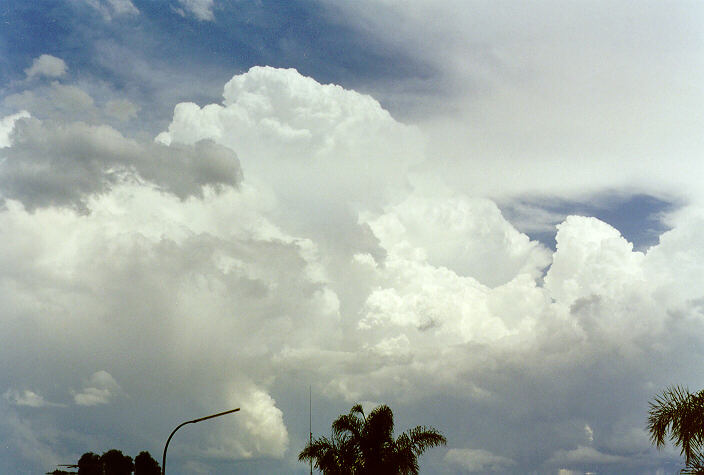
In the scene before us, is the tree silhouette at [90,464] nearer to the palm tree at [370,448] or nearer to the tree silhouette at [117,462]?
the tree silhouette at [117,462]

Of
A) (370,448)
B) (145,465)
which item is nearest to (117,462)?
(145,465)

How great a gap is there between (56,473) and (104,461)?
15053mm

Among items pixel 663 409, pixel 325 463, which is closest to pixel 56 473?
pixel 325 463

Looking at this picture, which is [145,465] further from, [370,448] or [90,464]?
[370,448]

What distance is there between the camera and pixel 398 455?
5231 cm

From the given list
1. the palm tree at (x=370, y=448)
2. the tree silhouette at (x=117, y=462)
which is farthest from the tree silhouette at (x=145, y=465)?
the palm tree at (x=370, y=448)

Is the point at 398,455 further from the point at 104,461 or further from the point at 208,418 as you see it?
the point at 104,461

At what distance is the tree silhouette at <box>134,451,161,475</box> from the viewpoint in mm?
169500

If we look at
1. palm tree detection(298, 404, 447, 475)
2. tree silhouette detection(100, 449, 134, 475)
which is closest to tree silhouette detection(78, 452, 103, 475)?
tree silhouette detection(100, 449, 134, 475)

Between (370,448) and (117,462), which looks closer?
(370,448)

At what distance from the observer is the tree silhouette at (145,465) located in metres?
170

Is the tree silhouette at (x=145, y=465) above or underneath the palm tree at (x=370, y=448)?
above

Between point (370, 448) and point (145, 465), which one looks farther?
point (145, 465)

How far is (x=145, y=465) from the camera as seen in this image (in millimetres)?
170750
